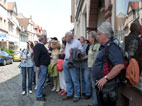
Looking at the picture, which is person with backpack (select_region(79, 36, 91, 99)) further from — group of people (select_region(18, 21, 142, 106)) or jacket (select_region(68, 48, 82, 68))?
jacket (select_region(68, 48, 82, 68))

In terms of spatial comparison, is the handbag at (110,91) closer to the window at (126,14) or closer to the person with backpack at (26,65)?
the window at (126,14)

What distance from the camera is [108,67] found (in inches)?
118

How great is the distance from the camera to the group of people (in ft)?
9.77

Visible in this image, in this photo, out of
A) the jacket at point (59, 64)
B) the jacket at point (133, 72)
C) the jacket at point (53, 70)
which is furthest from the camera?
the jacket at point (53, 70)

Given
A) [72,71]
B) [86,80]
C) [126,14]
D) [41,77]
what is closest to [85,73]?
[86,80]

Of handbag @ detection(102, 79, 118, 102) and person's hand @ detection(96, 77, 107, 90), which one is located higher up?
person's hand @ detection(96, 77, 107, 90)

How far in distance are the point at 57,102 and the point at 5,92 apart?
238 cm

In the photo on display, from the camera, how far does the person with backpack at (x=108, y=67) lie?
2898 millimetres

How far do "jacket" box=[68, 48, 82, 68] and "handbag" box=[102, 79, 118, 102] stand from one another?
8.43 ft

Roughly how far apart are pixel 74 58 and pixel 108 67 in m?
2.57

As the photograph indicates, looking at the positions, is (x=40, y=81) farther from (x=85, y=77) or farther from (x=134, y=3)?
(x=134, y=3)

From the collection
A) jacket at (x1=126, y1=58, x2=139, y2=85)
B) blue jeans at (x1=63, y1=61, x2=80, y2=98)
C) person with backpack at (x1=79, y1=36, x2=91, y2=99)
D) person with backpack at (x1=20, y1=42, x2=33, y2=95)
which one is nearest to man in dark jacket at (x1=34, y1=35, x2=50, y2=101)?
blue jeans at (x1=63, y1=61, x2=80, y2=98)

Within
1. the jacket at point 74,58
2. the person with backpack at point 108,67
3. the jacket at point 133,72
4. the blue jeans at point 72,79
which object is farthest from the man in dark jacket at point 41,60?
the jacket at point 133,72

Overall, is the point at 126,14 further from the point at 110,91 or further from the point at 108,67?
the point at 110,91
